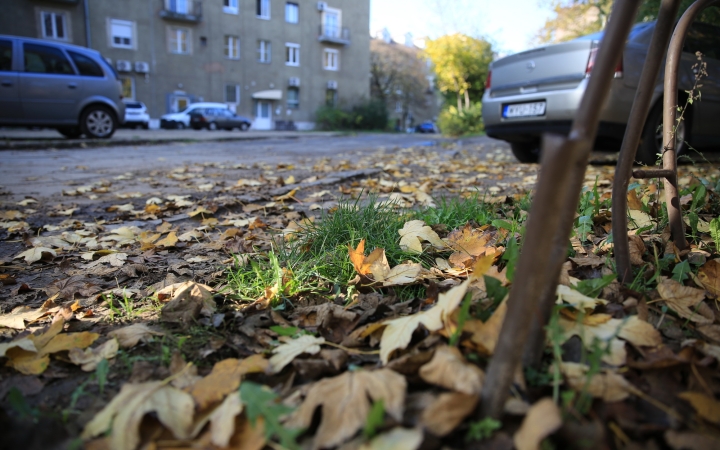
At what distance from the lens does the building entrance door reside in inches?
1380

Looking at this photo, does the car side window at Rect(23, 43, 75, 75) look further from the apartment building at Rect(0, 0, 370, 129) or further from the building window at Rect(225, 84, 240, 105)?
the building window at Rect(225, 84, 240, 105)

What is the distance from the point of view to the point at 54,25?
27.2 meters

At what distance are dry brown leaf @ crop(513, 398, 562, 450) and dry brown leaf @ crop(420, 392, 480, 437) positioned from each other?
94 millimetres

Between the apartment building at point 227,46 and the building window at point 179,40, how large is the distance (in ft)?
0.21

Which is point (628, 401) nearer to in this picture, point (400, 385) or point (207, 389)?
point (400, 385)

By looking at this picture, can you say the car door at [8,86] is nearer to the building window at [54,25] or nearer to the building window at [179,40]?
the building window at [54,25]

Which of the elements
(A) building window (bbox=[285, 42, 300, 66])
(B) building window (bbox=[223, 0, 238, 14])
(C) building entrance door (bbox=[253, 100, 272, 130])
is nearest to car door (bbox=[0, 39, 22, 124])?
(B) building window (bbox=[223, 0, 238, 14])

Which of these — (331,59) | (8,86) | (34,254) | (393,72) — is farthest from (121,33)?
(34,254)

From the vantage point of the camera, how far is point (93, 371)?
4.15 ft

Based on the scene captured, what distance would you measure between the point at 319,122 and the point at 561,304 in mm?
34584

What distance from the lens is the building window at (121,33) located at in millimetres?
28594

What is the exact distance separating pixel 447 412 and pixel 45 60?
1091 centimetres

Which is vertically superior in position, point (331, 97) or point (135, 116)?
point (331, 97)

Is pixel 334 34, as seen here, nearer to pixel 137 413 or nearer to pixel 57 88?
pixel 57 88
